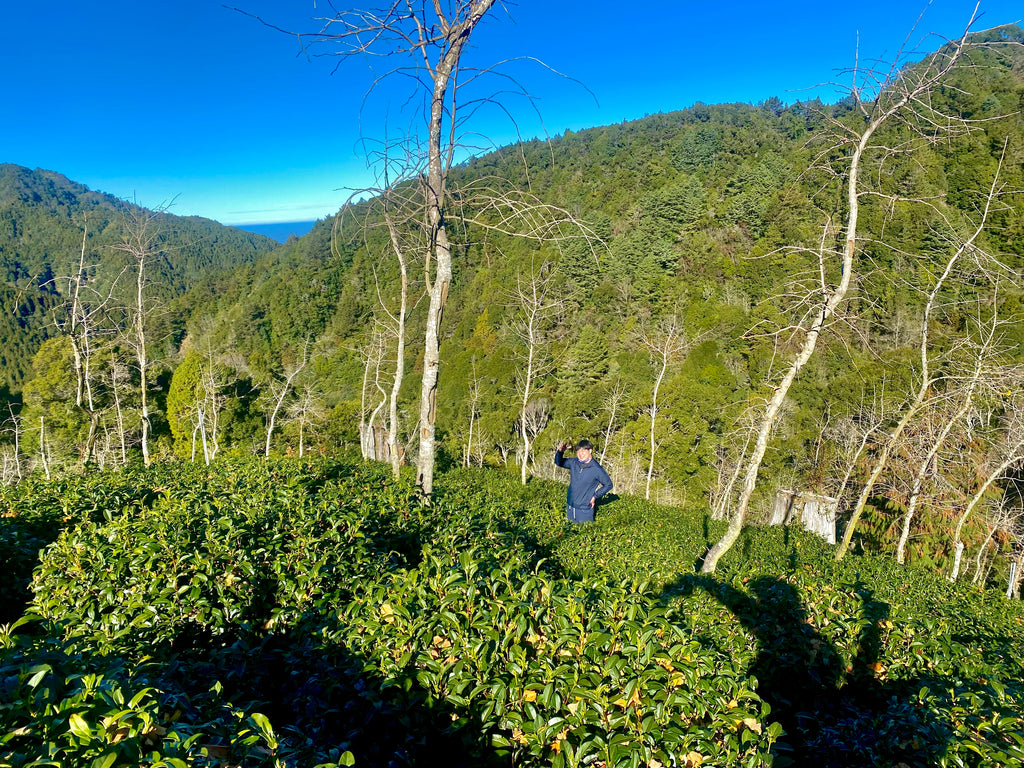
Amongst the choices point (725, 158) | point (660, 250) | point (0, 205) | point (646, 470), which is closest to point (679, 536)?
point (646, 470)

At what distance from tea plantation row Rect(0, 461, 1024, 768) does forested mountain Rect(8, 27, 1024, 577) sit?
12.7ft

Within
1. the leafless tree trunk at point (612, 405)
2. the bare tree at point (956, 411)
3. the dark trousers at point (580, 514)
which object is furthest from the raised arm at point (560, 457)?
the leafless tree trunk at point (612, 405)

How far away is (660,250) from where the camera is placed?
161ft

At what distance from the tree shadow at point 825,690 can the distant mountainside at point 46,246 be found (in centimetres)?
6122

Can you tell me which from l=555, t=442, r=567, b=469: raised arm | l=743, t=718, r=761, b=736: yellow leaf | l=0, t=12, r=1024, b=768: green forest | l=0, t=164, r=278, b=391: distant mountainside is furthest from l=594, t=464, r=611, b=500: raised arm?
l=0, t=164, r=278, b=391: distant mountainside

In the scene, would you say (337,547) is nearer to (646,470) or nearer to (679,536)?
(679,536)

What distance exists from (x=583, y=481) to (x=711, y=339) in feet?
103

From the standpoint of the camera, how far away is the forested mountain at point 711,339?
10805 millimetres

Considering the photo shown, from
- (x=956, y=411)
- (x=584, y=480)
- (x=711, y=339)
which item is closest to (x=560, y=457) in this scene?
(x=584, y=480)

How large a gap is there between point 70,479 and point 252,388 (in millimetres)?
37839

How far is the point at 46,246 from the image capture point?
108m

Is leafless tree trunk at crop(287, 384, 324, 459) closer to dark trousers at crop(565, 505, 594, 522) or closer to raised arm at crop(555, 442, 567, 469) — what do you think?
dark trousers at crop(565, 505, 594, 522)

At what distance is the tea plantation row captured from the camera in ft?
6.44

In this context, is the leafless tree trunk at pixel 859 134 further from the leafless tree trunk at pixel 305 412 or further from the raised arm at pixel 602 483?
the leafless tree trunk at pixel 305 412
